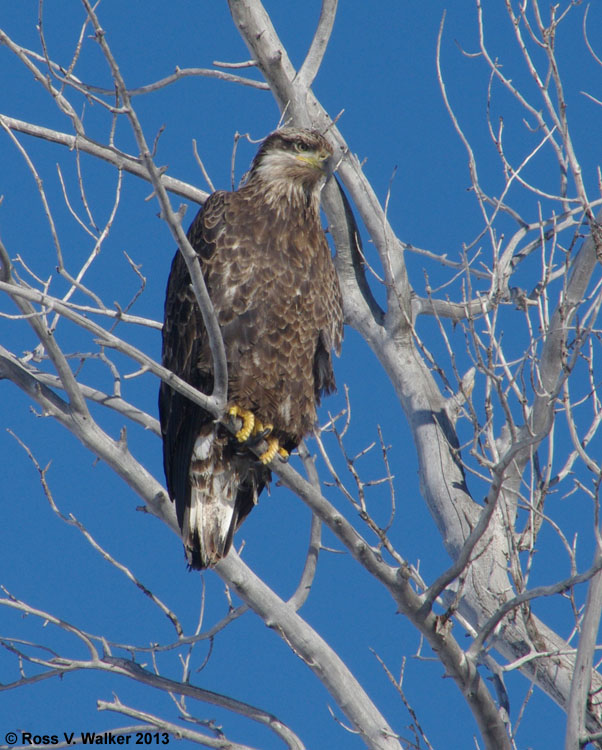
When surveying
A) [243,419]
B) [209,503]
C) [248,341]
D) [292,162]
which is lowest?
[209,503]

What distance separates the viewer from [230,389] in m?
4.04

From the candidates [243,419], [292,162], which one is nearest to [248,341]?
[243,419]

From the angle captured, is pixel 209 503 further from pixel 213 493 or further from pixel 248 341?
pixel 248 341

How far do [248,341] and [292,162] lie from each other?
919mm

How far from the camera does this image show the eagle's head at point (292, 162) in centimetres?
434

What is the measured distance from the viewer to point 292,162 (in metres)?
4.41

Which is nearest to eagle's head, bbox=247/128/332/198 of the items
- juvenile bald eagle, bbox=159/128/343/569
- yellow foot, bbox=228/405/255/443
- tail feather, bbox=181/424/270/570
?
juvenile bald eagle, bbox=159/128/343/569

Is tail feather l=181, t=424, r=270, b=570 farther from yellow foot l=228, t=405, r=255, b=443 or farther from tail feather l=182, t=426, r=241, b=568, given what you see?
yellow foot l=228, t=405, r=255, b=443

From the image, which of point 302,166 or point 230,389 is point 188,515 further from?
point 302,166

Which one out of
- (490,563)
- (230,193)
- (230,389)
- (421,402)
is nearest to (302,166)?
(230,193)

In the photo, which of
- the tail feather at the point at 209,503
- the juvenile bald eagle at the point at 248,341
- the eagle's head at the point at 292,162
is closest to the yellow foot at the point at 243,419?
the juvenile bald eagle at the point at 248,341

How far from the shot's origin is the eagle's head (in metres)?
4.34

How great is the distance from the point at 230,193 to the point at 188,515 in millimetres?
1401

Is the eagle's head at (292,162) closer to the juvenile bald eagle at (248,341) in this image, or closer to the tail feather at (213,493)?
the juvenile bald eagle at (248,341)
